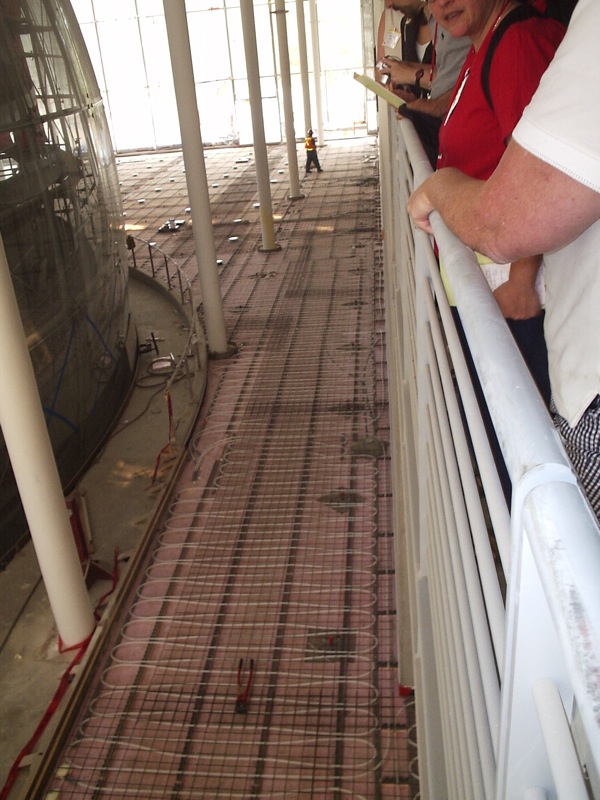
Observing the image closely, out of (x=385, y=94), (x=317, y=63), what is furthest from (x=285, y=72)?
(x=385, y=94)

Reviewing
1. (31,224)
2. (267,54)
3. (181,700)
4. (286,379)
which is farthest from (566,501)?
(267,54)

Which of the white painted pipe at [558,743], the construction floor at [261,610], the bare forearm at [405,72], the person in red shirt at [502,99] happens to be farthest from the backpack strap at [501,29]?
the construction floor at [261,610]

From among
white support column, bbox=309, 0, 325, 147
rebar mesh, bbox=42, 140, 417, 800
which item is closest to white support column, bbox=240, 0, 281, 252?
rebar mesh, bbox=42, 140, 417, 800

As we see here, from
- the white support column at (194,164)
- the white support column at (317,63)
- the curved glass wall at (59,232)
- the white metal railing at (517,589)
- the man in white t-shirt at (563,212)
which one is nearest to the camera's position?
the white metal railing at (517,589)

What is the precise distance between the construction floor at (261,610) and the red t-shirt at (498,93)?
265cm

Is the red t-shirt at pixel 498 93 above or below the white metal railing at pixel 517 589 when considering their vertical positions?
above

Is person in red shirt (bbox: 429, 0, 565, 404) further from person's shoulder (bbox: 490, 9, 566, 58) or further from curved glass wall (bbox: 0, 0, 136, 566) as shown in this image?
curved glass wall (bbox: 0, 0, 136, 566)

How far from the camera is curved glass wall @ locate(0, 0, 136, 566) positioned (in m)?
5.30

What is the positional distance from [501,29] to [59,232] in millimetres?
5018

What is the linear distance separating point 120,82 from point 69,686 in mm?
22506

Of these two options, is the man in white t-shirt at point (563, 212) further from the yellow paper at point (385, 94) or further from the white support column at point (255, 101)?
the white support column at point (255, 101)

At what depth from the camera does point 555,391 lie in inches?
43.6

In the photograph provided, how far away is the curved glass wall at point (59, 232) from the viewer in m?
5.30

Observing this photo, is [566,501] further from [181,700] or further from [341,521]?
[341,521]
